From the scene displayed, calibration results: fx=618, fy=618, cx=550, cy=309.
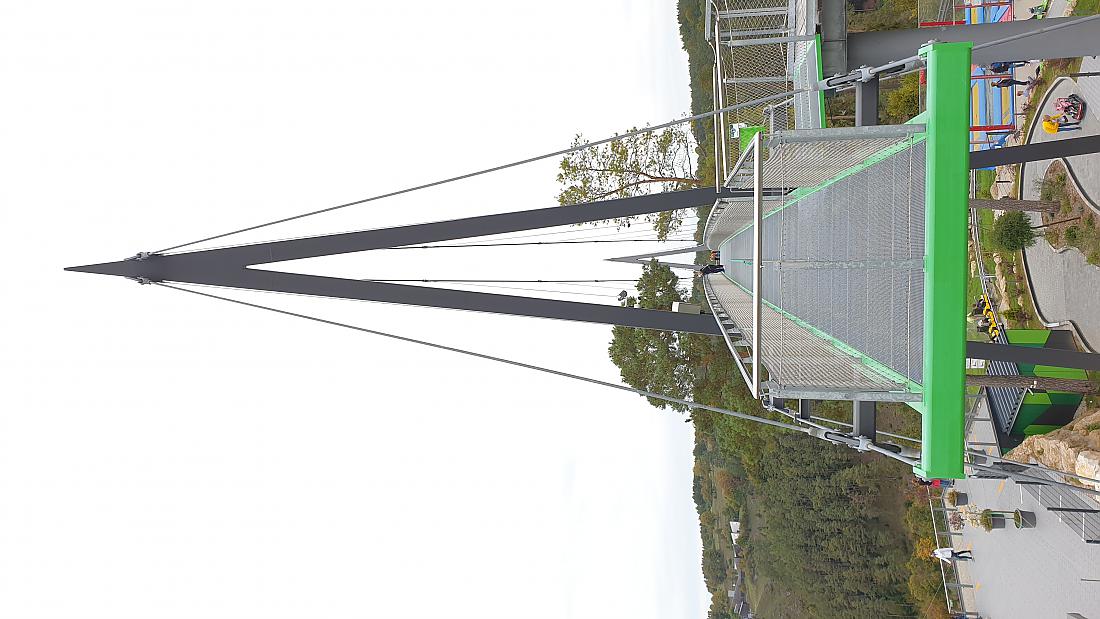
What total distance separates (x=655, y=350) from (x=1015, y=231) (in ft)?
30.4

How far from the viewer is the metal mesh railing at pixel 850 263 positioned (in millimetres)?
4266

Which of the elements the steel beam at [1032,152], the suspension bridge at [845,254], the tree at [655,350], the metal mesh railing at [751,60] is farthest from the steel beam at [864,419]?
the tree at [655,350]

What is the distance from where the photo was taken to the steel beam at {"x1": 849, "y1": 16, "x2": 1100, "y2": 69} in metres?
5.96

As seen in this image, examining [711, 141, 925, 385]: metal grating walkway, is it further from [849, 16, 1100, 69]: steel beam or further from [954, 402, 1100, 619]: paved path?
[954, 402, 1100, 619]: paved path

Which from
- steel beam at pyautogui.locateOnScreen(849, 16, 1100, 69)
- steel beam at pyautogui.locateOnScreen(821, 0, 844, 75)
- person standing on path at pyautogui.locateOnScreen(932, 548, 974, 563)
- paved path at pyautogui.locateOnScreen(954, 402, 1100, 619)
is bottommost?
person standing on path at pyautogui.locateOnScreen(932, 548, 974, 563)

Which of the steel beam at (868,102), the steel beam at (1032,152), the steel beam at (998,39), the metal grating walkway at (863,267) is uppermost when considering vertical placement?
the steel beam at (998,39)

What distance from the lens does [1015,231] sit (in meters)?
12.6

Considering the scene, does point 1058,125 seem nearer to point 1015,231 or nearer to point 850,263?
point 1015,231

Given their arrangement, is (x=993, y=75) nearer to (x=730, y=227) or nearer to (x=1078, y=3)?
(x=1078, y=3)

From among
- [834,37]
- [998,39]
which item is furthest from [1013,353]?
[834,37]

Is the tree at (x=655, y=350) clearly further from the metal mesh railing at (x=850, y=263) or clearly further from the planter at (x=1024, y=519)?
the metal mesh railing at (x=850, y=263)

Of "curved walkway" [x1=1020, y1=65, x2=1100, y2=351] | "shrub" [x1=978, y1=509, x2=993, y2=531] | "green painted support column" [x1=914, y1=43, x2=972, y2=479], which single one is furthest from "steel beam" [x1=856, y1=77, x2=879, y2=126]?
"shrub" [x1=978, y1=509, x2=993, y2=531]

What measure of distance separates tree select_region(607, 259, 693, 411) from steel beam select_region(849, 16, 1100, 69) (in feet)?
35.3

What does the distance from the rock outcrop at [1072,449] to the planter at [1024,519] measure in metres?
1.84
